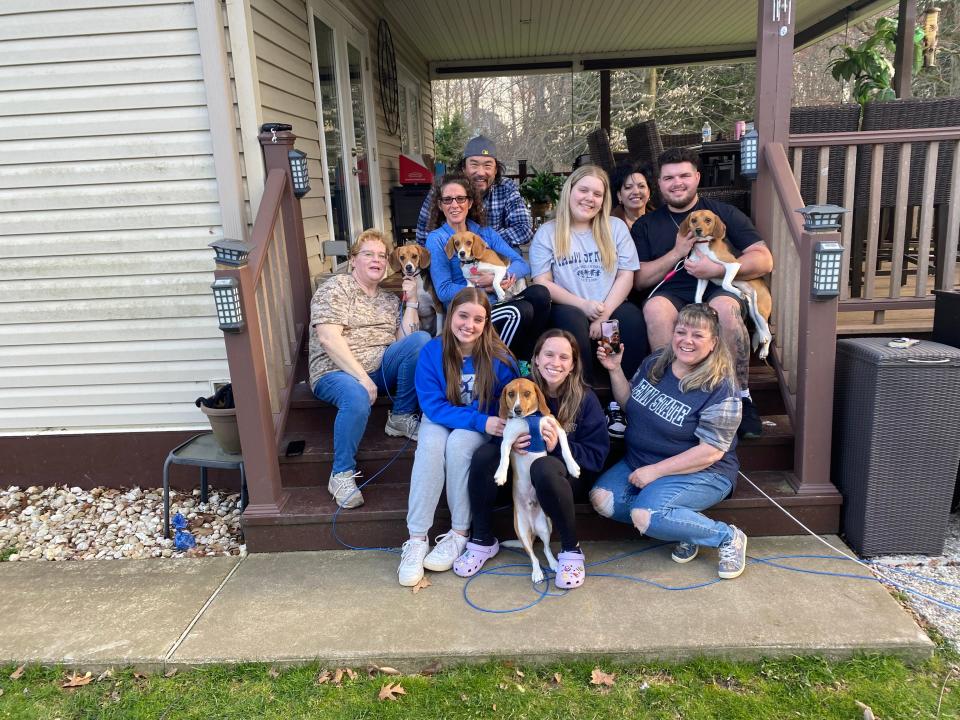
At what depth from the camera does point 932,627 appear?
2.41m

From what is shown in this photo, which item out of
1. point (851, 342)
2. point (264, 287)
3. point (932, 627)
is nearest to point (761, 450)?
point (851, 342)

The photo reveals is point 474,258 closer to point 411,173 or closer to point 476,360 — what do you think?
point 476,360

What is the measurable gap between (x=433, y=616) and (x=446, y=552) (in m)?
0.34

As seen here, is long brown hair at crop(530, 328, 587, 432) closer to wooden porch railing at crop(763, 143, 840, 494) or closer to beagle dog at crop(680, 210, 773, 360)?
beagle dog at crop(680, 210, 773, 360)

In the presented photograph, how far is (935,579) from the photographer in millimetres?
2701

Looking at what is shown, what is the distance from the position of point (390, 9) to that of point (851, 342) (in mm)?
6518

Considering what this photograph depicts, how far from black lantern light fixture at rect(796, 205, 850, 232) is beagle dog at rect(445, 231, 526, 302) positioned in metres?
1.40

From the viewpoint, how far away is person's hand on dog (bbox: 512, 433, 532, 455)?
8.76ft

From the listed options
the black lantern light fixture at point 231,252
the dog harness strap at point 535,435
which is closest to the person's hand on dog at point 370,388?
the black lantern light fixture at point 231,252

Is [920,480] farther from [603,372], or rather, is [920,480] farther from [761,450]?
[603,372]

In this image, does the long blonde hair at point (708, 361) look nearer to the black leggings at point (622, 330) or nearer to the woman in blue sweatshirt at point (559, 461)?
the woman in blue sweatshirt at point (559, 461)

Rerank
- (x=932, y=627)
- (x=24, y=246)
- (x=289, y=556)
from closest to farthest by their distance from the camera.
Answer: (x=932, y=627)
(x=289, y=556)
(x=24, y=246)

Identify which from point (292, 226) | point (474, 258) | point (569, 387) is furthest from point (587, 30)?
point (569, 387)

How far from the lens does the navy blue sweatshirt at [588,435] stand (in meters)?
2.81
